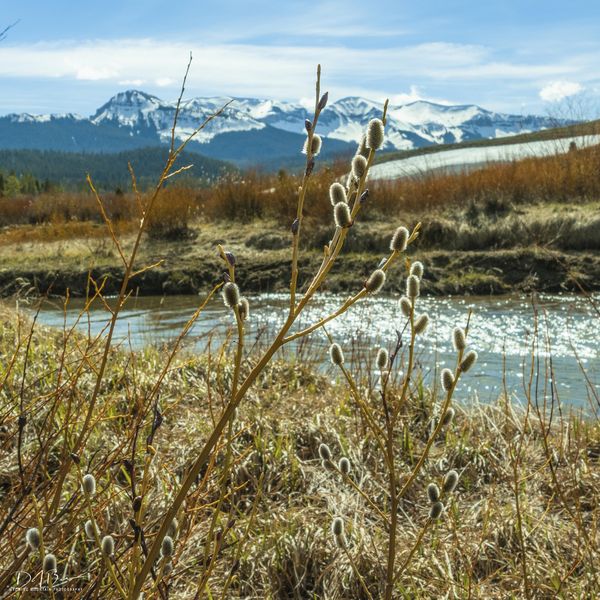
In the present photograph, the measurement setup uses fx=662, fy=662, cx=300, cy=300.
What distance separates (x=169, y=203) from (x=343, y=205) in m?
12.2

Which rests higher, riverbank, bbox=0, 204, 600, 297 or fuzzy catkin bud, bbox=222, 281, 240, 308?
fuzzy catkin bud, bbox=222, 281, 240, 308

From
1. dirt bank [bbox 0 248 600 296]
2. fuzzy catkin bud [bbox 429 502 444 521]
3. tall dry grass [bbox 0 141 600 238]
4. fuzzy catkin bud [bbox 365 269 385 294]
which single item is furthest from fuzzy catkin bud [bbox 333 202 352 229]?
tall dry grass [bbox 0 141 600 238]

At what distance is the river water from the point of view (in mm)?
4918

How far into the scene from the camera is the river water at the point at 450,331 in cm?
492

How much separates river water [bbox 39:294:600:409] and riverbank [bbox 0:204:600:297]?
0.39 meters

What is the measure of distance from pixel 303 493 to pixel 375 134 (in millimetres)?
2139

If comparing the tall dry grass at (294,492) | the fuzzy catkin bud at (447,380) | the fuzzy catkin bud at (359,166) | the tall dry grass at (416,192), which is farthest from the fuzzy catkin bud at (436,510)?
the tall dry grass at (416,192)

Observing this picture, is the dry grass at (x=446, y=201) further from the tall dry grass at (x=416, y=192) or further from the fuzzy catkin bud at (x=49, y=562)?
the fuzzy catkin bud at (x=49, y=562)

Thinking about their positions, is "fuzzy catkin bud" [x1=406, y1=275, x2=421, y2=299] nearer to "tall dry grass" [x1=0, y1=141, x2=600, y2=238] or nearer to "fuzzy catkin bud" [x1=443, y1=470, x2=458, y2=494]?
"fuzzy catkin bud" [x1=443, y1=470, x2=458, y2=494]

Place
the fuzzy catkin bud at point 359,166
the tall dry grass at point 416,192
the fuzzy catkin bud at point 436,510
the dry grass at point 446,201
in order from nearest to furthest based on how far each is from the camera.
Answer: the fuzzy catkin bud at point 359,166 → the fuzzy catkin bud at point 436,510 → the dry grass at point 446,201 → the tall dry grass at point 416,192

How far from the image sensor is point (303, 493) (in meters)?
2.73

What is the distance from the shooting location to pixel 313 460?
9.64 ft

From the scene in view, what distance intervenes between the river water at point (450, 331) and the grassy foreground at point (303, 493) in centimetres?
89

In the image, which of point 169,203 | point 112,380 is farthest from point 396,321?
point 169,203
